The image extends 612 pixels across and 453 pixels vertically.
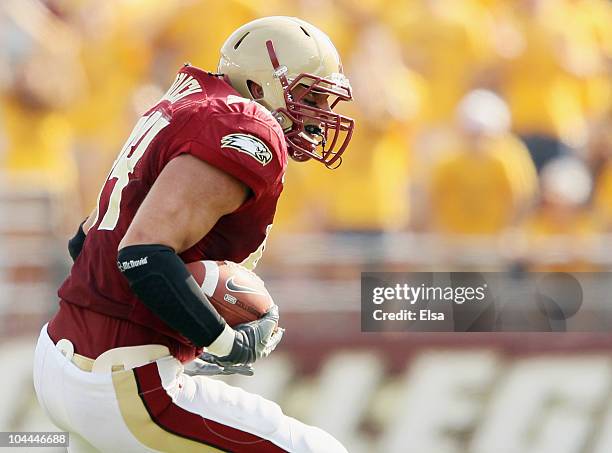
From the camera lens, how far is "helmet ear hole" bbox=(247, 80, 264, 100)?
8.52 feet

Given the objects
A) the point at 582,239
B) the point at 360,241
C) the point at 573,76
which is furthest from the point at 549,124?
the point at 360,241

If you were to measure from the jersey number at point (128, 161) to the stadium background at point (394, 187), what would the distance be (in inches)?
104

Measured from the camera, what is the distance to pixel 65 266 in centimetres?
495

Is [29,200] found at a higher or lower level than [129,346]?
Result: higher

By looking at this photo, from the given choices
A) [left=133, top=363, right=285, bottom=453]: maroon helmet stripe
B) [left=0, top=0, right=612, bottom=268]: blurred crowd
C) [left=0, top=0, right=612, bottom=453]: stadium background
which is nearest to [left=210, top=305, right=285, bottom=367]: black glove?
[left=133, top=363, right=285, bottom=453]: maroon helmet stripe

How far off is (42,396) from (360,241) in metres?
3.16

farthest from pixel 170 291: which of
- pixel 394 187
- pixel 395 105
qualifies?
pixel 395 105

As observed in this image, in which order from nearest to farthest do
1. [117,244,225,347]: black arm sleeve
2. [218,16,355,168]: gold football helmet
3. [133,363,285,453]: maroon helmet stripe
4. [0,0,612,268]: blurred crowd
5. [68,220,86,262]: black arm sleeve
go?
[117,244,225,347]: black arm sleeve < [133,363,285,453]: maroon helmet stripe < [218,16,355,168]: gold football helmet < [68,220,86,262]: black arm sleeve < [0,0,612,268]: blurred crowd

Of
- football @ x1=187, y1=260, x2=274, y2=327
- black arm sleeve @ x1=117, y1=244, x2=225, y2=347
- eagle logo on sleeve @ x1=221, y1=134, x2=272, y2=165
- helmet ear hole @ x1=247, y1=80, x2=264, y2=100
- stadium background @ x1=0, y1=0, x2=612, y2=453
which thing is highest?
stadium background @ x1=0, y1=0, x2=612, y2=453

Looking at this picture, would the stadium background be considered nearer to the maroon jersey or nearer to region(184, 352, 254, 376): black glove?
region(184, 352, 254, 376): black glove

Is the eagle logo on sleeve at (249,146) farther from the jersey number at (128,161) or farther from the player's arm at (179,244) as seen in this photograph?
the jersey number at (128,161)

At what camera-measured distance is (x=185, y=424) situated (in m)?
2.28

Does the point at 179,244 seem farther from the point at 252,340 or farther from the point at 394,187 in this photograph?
the point at 394,187

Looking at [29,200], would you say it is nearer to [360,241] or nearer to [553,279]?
[360,241]
